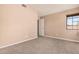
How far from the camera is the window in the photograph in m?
3.88

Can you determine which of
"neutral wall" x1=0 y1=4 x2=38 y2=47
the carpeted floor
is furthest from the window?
"neutral wall" x1=0 y1=4 x2=38 y2=47

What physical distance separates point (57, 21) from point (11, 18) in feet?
7.79

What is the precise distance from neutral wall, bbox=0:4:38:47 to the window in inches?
74.1

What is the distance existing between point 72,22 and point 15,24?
8.02ft

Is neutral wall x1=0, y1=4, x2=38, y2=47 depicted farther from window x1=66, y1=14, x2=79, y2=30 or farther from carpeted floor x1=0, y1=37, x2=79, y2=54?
window x1=66, y1=14, x2=79, y2=30

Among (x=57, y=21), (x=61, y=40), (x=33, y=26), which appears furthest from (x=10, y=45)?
(x=57, y=21)

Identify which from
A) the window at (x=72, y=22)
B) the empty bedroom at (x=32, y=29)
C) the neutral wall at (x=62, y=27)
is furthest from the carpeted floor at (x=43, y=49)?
the window at (x=72, y=22)

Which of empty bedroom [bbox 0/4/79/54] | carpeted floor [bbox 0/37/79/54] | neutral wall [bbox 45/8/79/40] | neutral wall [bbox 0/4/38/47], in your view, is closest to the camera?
carpeted floor [bbox 0/37/79/54]

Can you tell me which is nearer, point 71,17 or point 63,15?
point 71,17

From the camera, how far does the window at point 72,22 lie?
3.88 metres

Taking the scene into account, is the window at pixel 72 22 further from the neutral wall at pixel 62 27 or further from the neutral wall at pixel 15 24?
the neutral wall at pixel 15 24

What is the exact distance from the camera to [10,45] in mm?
4004

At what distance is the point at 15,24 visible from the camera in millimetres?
4352
